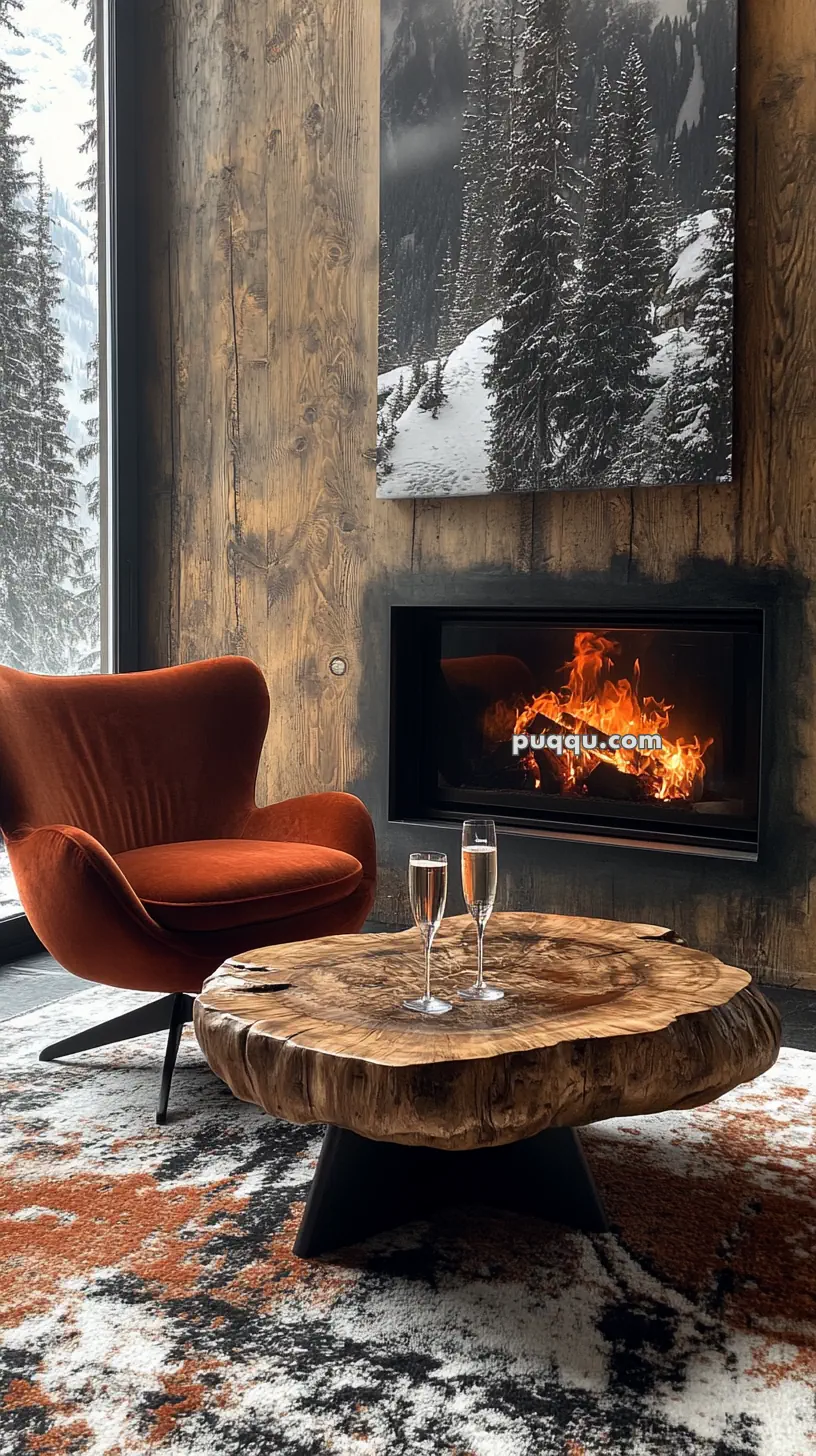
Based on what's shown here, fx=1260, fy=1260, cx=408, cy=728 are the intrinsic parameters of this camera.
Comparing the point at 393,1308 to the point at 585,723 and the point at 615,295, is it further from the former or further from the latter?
the point at 615,295

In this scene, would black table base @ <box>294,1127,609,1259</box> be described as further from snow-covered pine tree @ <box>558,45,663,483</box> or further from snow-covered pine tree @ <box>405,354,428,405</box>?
snow-covered pine tree @ <box>405,354,428,405</box>

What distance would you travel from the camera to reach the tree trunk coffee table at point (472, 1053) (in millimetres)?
1550

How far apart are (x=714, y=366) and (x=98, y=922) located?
2041 millimetres

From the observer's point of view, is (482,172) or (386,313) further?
(386,313)

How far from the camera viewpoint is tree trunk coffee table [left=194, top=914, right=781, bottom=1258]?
155 cm

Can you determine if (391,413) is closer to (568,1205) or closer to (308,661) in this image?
(308,661)

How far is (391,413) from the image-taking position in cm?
374

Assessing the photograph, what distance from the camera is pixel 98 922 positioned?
7.68 ft

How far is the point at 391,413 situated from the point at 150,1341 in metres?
2.76

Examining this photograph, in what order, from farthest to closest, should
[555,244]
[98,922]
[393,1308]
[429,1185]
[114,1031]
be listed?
[555,244] → [114,1031] → [98,922] → [429,1185] → [393,1308]

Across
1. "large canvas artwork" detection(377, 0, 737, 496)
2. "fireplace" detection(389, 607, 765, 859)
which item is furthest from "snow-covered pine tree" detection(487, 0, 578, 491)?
"fireplace" detection(389, 607, 765, 859)
